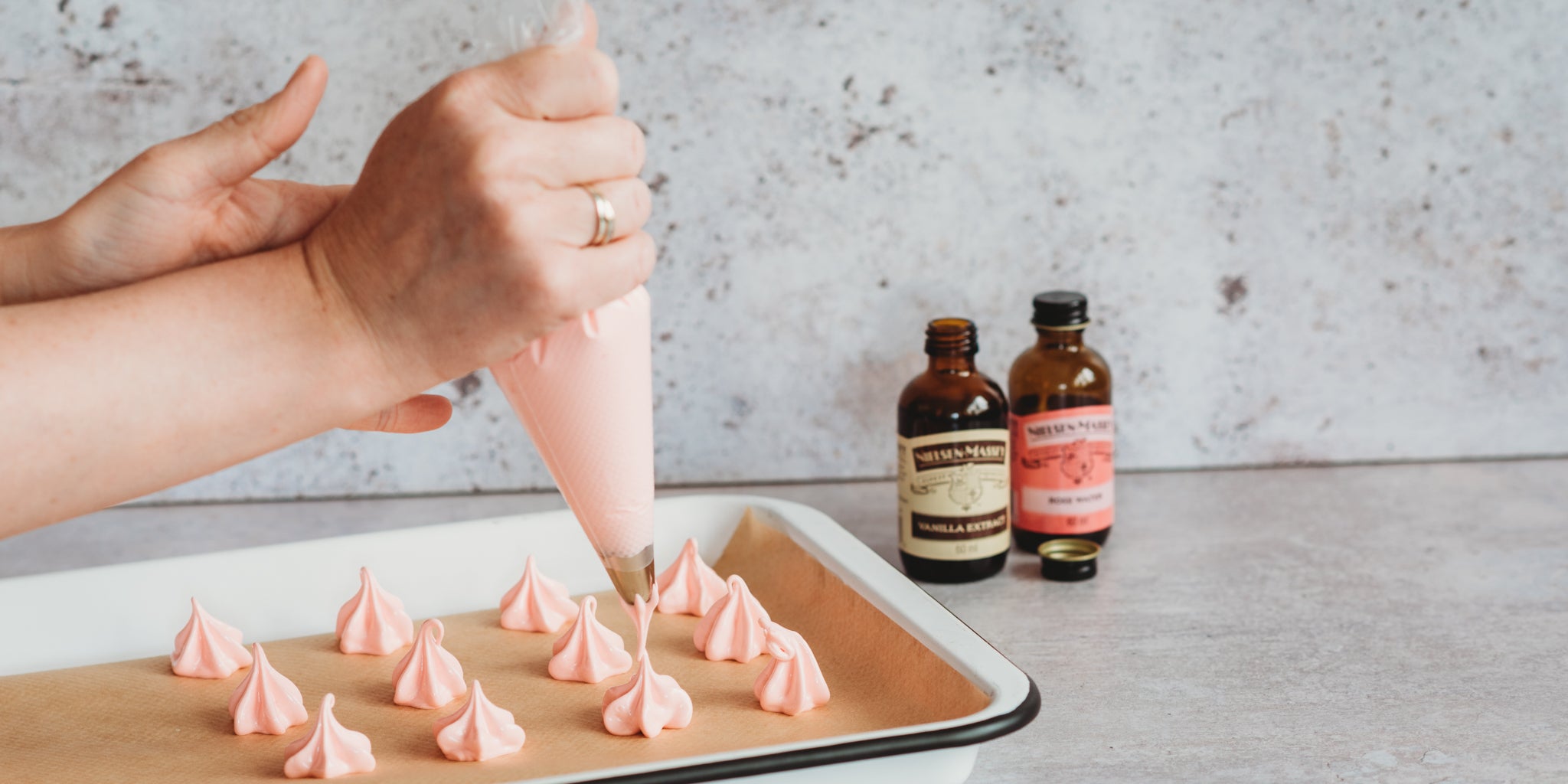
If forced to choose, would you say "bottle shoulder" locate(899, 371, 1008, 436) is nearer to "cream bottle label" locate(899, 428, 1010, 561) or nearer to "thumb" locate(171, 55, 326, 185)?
"cream bottle label" locate(899, 428, 1010, 561)

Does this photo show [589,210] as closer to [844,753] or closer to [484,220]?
[484,220]

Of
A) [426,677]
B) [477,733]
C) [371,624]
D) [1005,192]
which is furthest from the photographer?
[1005,192]

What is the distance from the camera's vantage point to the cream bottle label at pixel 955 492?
1.21 meters

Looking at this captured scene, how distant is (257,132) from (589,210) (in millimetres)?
224

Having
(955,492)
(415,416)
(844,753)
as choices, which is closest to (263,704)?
(415,416)

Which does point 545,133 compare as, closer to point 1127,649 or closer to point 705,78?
point 1127,649

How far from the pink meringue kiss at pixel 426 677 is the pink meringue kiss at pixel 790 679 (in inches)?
9.4

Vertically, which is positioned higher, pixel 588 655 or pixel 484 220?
pixel 484 220

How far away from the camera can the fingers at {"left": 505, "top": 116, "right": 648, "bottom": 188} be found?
0.65m

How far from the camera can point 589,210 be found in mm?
682

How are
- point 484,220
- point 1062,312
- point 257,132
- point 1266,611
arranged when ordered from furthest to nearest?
point 1062,312
point 1266,611
point 257,132
point 484,220

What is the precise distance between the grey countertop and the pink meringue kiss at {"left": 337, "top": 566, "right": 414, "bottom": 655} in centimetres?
45

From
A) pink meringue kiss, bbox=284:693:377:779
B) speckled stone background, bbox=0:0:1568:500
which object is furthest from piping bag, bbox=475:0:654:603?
speckled stone background, bbox=0:0:1568:500

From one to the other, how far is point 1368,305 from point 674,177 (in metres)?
0.91
